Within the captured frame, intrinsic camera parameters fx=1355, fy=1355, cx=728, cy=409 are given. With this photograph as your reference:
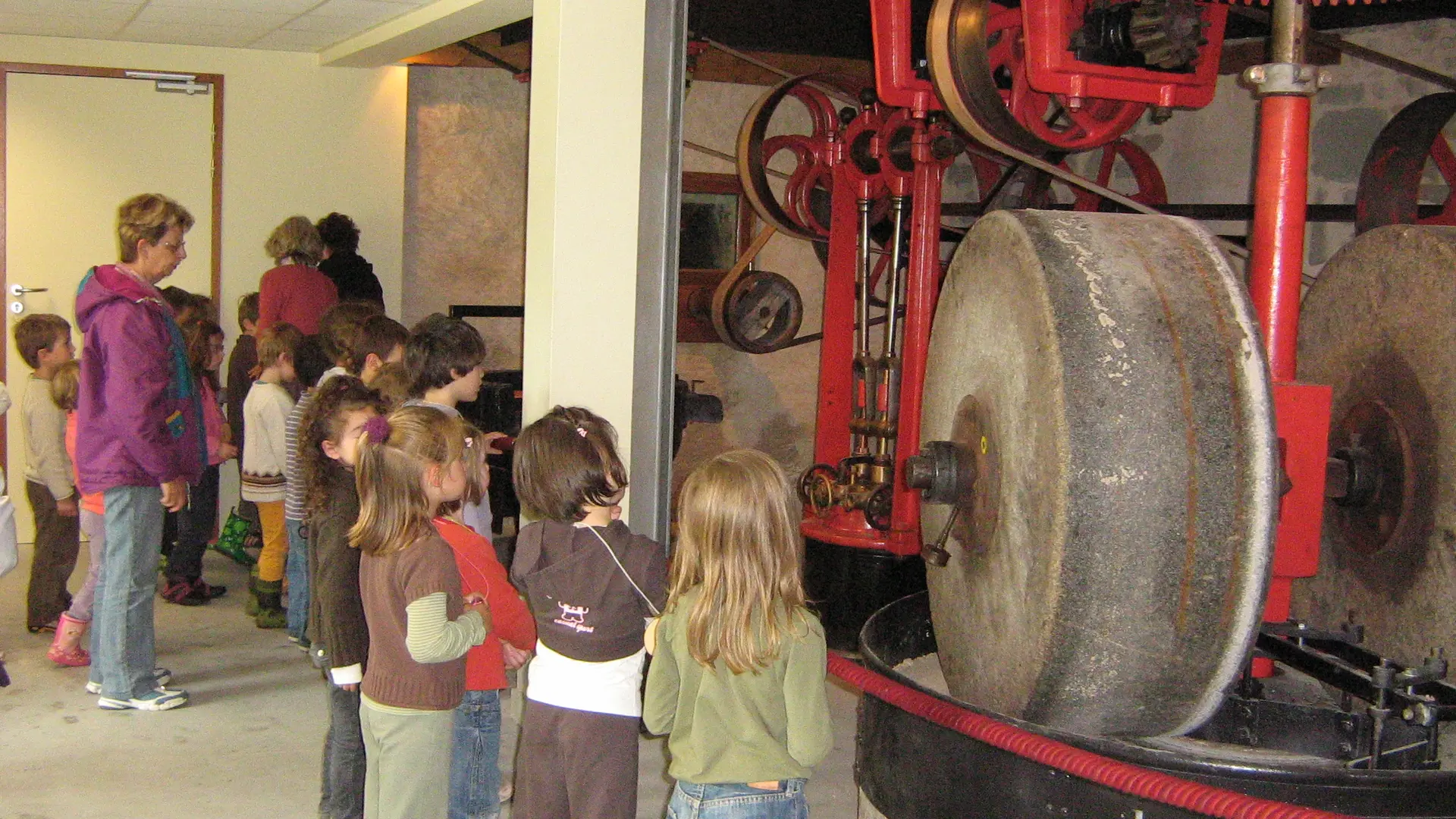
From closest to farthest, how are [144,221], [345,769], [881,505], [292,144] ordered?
[345,769], [144,221], [881,505], [292,144]

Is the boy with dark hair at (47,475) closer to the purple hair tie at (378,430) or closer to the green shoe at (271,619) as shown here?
the green shoe at (271,619)

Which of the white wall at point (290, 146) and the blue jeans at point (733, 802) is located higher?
the white wall at point (290, 146)

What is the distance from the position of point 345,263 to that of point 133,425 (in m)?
3.07

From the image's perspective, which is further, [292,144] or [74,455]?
[292,144]

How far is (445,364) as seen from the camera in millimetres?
3797

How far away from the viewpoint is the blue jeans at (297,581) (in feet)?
16.6

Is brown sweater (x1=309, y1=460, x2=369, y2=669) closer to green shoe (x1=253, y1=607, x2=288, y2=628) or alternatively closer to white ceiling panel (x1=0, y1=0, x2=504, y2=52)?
green shoe (x1=253, y1=607, x2=288, y2=628)

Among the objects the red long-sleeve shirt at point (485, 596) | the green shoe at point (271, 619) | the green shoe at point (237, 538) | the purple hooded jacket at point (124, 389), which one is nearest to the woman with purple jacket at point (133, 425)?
the purple hooded jacket at point (124, 389)

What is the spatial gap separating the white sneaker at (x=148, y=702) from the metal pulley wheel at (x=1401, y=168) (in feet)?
14.4

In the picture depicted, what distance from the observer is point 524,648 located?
3.28 meters

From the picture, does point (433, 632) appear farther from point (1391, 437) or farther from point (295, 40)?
point (295, 40)

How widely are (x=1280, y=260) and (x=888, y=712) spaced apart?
1.19m

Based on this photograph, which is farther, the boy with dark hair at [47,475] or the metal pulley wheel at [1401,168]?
the boy with dark hair at [47,475]

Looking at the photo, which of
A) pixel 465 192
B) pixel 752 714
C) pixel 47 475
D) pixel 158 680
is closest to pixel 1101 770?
pixel 752 714
